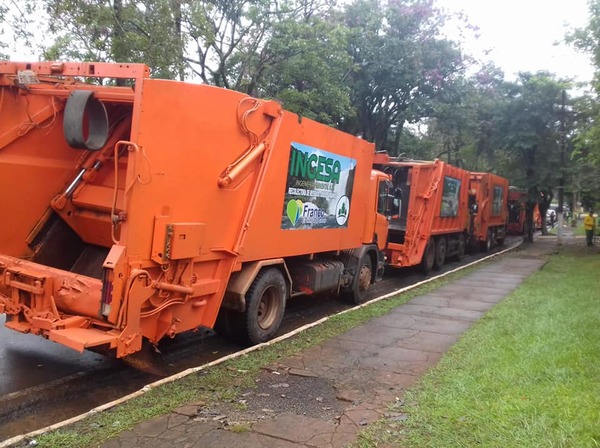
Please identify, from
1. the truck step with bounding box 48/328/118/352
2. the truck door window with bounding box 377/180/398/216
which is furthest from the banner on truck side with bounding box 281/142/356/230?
the truck step with bounding box 48/328/118/352

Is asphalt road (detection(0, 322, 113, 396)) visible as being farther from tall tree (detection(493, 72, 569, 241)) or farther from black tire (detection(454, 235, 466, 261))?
tall tree (detection(493, 72, 569, 241))

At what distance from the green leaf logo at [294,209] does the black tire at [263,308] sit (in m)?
0.69

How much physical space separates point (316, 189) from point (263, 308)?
178 cm

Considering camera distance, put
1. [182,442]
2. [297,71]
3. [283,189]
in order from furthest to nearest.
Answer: [297,71], [283,189], [182,442]

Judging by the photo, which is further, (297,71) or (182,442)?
(297,71)

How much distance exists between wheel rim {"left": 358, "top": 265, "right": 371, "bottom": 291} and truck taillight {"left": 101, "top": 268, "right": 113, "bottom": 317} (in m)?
5.56

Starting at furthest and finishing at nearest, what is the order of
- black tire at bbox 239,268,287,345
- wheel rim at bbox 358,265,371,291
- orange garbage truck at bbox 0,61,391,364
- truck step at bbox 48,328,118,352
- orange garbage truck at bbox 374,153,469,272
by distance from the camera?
orange garbage truck at bbox 374,153,469,272
wheel rim at bbox 358,265,371,291
black tire at bbox 239,268,287,345
orange garbage truck at bbox 0,61,391,364
truck step at bbox 48,328,118,352

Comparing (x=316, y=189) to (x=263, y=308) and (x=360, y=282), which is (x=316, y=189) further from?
(x=360, y=282)

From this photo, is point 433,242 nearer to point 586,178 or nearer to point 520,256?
point 520,256

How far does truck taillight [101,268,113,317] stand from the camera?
443 cm

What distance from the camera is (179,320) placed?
523cm

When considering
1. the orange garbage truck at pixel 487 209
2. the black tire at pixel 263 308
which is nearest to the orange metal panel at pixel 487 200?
the orange garbage truck at pixel 487 209

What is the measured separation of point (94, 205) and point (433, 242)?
10086 millimetres

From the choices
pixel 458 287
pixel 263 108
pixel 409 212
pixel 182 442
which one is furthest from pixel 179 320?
pixel 409 212
